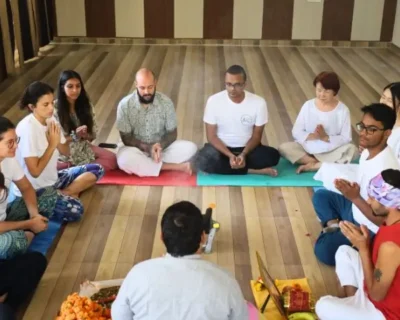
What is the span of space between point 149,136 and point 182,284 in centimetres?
269

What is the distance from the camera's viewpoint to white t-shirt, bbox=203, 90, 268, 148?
4.30m

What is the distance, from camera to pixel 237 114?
4.30 metres

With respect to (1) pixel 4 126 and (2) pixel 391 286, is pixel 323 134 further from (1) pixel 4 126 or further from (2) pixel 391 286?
(1) pixel 4 126

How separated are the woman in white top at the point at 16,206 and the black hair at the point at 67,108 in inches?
27.3

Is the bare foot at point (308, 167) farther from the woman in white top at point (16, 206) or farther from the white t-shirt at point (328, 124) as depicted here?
the woman in white top at point (16, 206)

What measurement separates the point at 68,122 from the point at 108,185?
1.77 feet

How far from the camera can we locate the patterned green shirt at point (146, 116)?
14.3 ft

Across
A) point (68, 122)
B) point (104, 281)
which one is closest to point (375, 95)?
point (68, 122)

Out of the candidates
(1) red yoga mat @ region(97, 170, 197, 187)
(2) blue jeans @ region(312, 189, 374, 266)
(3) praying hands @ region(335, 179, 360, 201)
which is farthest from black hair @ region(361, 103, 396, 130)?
(1) red yoga mat @ region(97, 170, 197, 187)

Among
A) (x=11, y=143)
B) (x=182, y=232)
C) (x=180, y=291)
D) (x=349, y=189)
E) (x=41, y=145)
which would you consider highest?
(x=182, y=232)

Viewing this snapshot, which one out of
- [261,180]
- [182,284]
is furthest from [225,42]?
[182,284]

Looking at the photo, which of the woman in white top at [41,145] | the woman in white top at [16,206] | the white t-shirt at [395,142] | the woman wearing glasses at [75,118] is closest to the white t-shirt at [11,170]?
the woman in white top at [16,206]

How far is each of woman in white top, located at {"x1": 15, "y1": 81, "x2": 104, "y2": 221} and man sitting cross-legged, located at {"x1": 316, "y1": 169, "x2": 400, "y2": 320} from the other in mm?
1750

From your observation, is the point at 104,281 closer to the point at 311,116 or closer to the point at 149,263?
the point at 149,263
